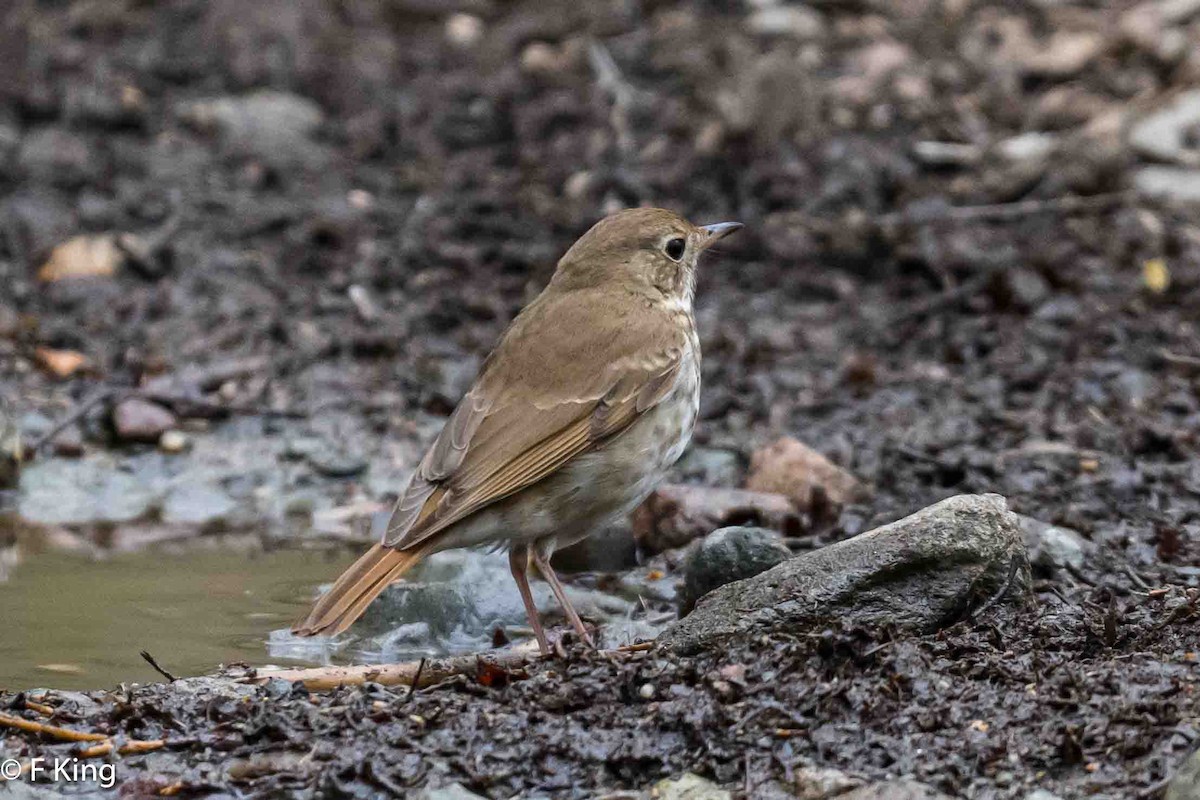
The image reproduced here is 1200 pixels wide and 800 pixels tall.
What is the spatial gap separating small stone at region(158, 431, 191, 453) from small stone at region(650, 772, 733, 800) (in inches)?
184

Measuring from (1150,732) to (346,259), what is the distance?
661 cm

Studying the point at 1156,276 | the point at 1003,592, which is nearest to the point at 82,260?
the point at 1156,276

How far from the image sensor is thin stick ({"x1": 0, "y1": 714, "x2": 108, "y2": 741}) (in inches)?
188

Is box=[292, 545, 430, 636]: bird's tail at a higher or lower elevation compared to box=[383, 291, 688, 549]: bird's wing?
lower

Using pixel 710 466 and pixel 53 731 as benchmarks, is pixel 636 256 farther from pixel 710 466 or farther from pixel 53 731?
pixel 53 731

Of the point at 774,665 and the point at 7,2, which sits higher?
the point at 7,2

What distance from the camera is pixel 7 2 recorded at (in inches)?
492

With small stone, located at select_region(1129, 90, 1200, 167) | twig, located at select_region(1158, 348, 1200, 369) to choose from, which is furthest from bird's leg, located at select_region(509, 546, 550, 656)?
small stone, located at select_region(1129, 90, 1200, 167)

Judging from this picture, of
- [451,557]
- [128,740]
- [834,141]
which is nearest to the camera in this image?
[128,740]

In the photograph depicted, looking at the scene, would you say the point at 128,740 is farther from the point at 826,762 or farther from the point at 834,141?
the point at 834,141

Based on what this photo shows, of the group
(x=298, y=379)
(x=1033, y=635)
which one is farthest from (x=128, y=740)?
(x=298, y=379)

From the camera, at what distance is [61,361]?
9.09 meters

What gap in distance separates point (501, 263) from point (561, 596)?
4.25m

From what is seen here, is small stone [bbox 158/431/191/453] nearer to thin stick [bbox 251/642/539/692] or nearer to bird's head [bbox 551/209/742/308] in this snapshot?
bird's head [bbox 551/209/742/308]
